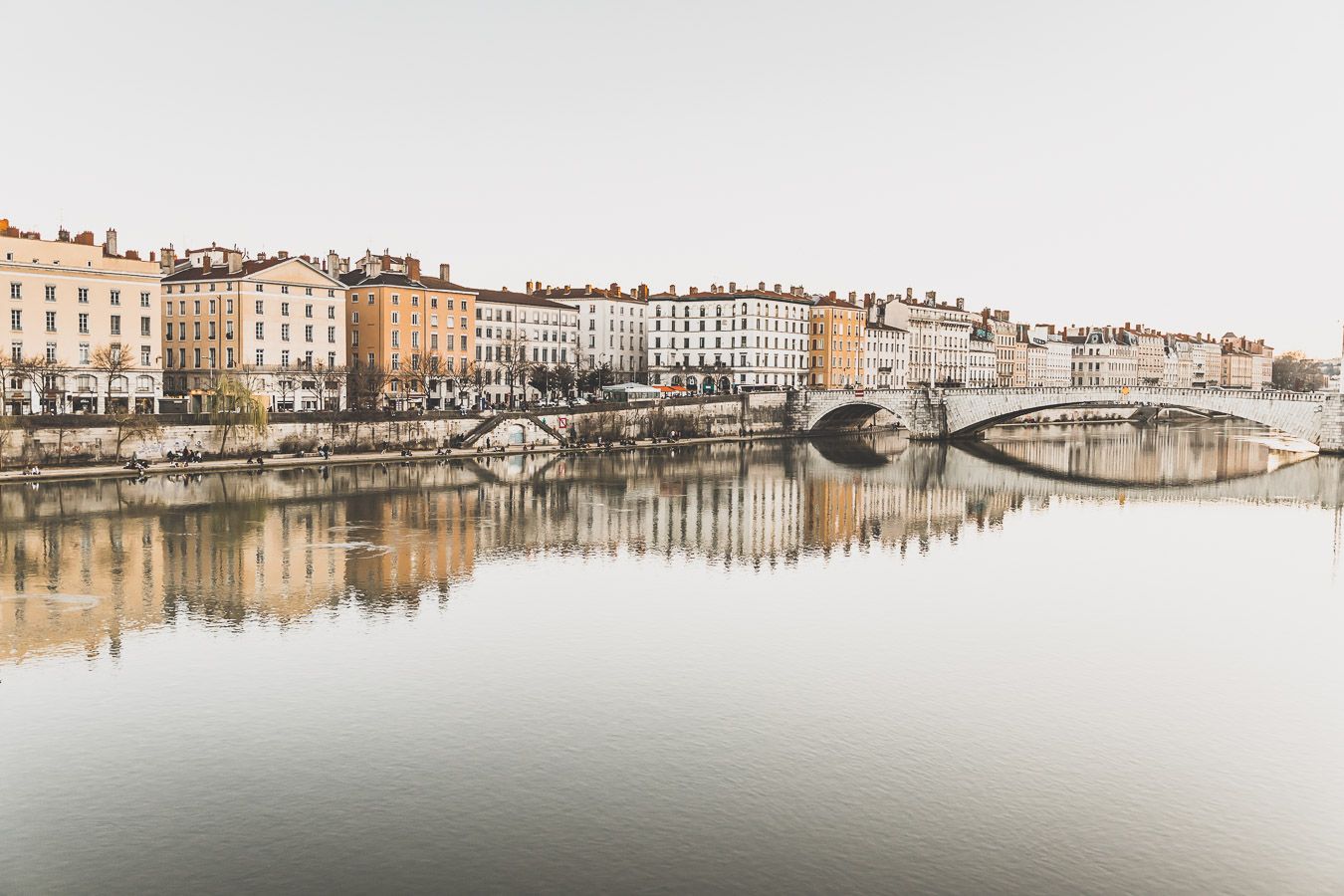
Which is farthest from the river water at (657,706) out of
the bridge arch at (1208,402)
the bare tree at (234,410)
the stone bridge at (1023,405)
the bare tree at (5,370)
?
the stone bridge at (1023,405)

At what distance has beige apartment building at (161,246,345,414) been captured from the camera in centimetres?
6425

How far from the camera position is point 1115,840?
A: 13.5 meters

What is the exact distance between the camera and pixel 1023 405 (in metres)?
75.6

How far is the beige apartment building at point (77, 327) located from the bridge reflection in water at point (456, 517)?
11540 millimetres

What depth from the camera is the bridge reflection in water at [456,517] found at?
25.3 m

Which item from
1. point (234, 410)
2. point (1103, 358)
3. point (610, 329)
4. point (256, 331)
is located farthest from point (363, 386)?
point (1103, 358)

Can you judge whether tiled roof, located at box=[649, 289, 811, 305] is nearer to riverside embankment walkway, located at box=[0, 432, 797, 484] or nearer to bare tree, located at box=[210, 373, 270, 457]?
riverside embankment walkway, located at box=[0, 432, 797, 484]

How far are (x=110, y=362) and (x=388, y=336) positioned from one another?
20325 mm

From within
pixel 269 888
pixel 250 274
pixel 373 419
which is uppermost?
pixel 250 274

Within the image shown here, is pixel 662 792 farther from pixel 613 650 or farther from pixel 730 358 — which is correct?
pixel 730 358

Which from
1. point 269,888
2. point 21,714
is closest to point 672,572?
point 21,714

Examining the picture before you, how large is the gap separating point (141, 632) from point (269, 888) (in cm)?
1129

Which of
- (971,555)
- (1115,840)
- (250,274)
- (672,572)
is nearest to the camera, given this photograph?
(1115,840)

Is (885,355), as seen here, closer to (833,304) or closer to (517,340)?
(833,304)
